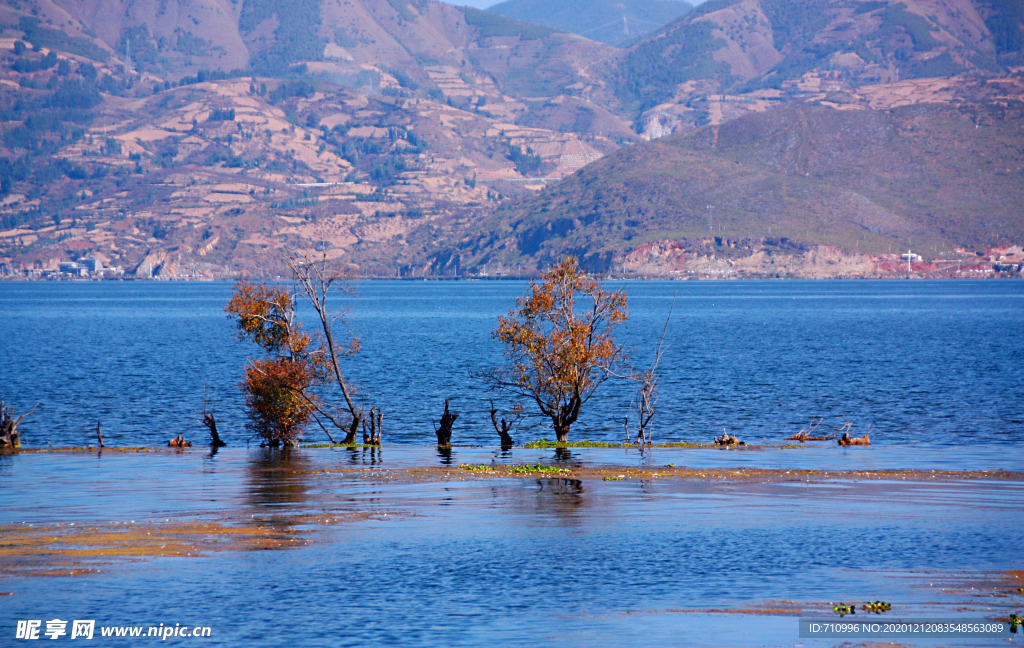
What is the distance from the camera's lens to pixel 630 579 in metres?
23.7

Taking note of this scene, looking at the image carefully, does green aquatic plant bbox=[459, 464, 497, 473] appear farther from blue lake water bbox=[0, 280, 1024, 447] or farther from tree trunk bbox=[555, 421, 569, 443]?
blue lake water bbox=[0, 280, 1024, 447]

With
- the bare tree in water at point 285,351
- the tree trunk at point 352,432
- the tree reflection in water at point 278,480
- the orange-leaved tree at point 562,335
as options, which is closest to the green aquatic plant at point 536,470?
the orange-leaved tree at point 562,335

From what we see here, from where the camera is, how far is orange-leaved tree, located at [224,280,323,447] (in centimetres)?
4341

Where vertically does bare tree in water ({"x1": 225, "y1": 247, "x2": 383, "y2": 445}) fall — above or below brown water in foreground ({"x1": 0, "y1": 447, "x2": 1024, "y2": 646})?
above

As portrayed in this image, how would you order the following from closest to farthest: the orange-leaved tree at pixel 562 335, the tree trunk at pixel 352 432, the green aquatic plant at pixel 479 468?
the green aquatic plant at pixel 479 468
the orange-leaved tree at pixel 562 335
the tree trunk at pixel 352 432

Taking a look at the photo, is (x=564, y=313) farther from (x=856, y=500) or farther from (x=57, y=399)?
(x=57, y=399)

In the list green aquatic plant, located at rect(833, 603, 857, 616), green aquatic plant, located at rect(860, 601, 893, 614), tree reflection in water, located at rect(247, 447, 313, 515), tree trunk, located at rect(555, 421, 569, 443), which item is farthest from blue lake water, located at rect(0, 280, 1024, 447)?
green aquatic plant, located at rect(860, 601, 893, 614)

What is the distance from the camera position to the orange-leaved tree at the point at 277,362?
4341 centimetres

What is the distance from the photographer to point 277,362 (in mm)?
44125

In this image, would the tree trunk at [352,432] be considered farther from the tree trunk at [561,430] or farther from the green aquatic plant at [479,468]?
the tree trunk at [561,430]

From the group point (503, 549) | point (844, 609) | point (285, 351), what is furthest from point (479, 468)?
point (844, 609)

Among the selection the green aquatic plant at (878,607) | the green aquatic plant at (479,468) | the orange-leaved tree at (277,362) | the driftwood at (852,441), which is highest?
the orange-leaved tree at (277,362)

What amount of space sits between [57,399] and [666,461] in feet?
166

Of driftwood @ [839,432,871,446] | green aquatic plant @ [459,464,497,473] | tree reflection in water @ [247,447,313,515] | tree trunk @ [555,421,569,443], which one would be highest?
tree trunk @ [555,421,569,443]
